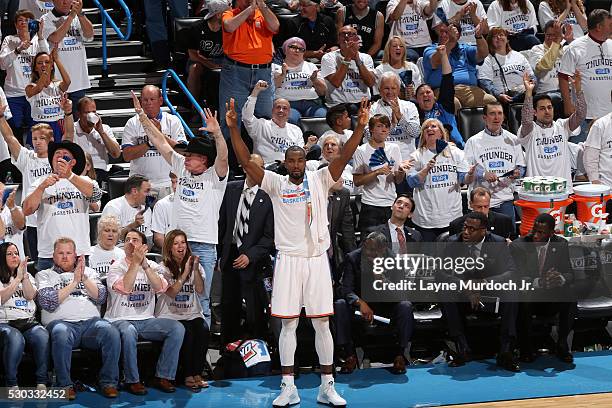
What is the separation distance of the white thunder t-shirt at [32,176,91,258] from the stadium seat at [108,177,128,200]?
3.10ft

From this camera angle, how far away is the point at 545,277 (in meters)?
10.3

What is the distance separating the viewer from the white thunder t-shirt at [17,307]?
9289 mm

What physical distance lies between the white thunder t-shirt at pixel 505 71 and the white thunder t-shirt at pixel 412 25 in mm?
868

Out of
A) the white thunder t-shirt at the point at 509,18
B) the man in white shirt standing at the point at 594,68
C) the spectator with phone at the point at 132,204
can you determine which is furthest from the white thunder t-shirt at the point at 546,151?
the spectator with phone at the point at 132,204

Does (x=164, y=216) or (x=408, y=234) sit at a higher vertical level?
(x=164, y=216)

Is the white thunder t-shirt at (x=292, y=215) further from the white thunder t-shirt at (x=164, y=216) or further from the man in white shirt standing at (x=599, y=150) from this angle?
the man in white shirt standing at (x=599, y=150)

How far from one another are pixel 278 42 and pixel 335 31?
67 cm

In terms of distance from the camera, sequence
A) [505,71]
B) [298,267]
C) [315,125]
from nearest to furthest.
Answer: [298,267], [315,125], [505,71]

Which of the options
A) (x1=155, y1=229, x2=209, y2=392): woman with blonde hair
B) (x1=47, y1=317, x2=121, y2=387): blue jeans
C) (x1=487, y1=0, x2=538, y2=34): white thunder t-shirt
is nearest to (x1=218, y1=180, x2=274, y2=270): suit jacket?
(x1=155, y1=229, x2=209, y2=392): woman with blonde hair

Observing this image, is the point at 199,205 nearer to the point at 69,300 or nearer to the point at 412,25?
the point at 69,300

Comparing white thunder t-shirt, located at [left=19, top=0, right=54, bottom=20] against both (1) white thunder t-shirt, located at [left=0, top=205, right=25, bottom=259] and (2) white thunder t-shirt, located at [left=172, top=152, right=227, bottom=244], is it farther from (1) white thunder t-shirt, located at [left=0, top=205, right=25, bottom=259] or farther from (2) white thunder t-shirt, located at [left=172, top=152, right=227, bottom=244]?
(2) white thunder t-shirt, located at [left=172, top=152, right=227, bottom=244]

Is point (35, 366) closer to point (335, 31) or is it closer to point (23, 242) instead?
point (23, 242)

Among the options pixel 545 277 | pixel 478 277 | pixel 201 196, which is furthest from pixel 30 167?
pixel 545 277

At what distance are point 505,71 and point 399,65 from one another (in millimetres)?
1389
